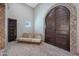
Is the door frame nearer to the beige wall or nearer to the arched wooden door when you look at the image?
the arched wooden door

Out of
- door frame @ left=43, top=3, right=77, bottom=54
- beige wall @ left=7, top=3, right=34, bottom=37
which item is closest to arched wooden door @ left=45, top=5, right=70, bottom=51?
door frame @ left=43, top=3, right=77, bottom=54

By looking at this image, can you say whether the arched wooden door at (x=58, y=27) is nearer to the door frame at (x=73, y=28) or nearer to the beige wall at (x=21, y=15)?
the door frame at (x=73, y=28)

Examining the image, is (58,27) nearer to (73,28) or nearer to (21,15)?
(73,28)

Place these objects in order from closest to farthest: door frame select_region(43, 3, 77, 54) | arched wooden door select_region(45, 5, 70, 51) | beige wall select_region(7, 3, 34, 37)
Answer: door frame select_region(43, 3, 77, 54)
beige wall select_region(7, 3, 34, 37)
arched wooden door select_region(45, 5, 70, 51)

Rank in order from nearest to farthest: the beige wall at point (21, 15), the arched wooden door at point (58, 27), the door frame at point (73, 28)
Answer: the door frame at point (73, 28) → the beige wall at point (21, 15) → the arched wooden door at point (58, 27)

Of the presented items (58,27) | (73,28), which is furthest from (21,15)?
(73,28)

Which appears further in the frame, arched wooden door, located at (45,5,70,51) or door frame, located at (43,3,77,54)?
arched wooden door, located at (45,5,70,51)

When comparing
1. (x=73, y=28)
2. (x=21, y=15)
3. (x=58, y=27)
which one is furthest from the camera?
(x=58, y=27)

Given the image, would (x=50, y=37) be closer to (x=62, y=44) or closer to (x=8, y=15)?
(x=62, y=44)

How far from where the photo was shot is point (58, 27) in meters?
3.15

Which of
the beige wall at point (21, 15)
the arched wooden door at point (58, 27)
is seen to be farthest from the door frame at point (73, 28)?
the beige wall at point (21, 15)

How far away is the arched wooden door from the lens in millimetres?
2691

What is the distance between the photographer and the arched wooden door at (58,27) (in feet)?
8.83

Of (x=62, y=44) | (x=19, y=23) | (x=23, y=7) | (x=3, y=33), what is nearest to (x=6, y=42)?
(x=3, y=33)
